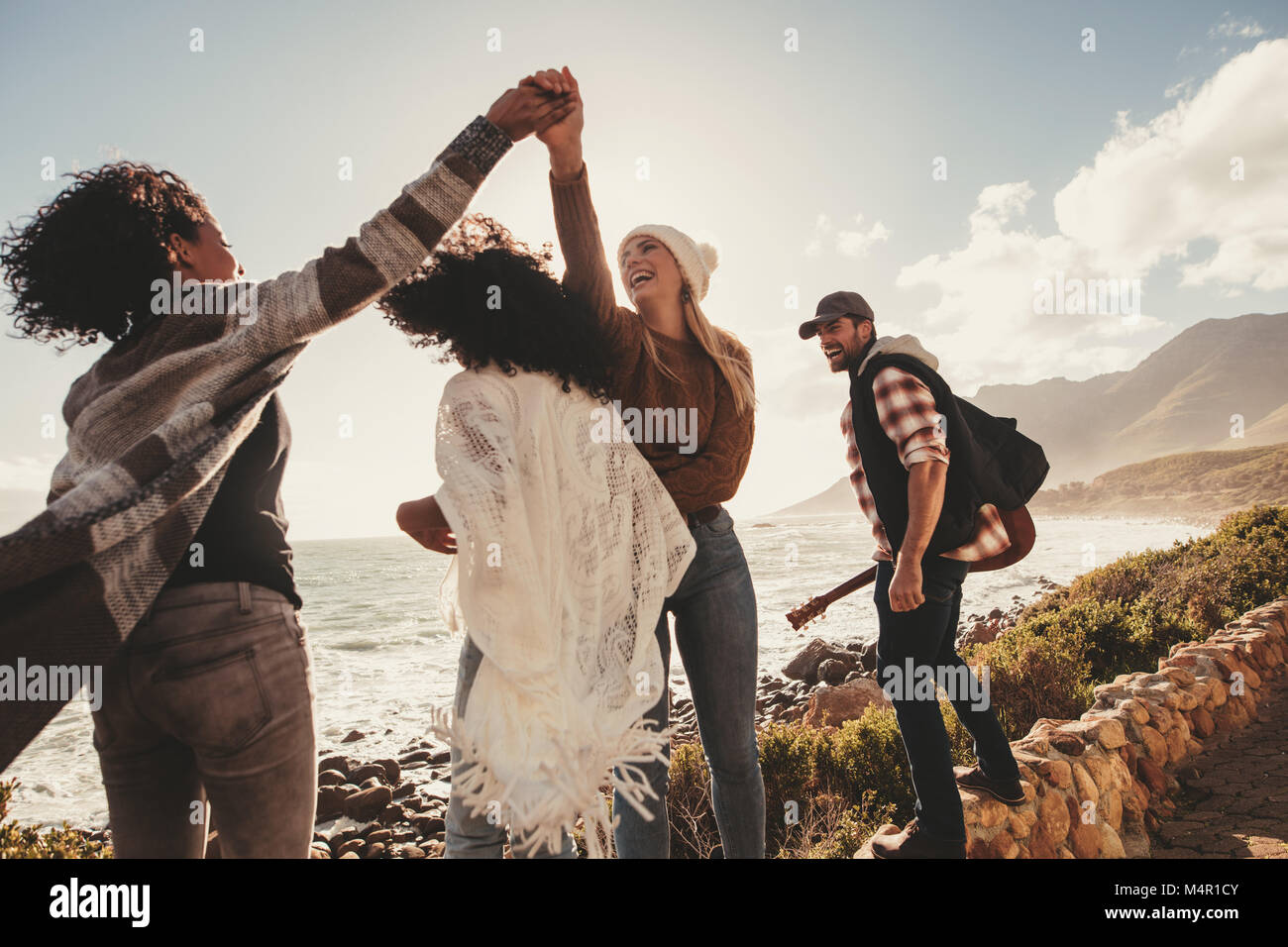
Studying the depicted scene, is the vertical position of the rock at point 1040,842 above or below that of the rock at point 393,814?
above

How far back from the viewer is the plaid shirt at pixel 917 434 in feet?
7.30

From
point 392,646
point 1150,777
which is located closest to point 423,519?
point 1150,777

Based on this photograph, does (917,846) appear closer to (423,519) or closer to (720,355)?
(720,355)

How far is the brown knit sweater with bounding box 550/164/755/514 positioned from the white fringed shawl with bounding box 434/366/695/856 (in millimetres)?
204

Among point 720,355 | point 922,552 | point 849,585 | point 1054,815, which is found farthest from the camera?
point 849,585

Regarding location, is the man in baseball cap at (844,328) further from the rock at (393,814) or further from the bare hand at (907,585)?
the rock at (393,814)

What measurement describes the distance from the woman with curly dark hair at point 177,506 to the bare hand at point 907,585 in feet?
6.11

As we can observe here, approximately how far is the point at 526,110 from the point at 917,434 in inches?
66.1

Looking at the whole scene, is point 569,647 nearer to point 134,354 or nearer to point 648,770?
point 648,770

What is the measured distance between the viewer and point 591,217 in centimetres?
150

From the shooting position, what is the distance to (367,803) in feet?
18.6

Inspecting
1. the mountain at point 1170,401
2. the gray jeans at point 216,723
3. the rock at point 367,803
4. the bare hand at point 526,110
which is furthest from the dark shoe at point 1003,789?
the mountain at point 1170,401

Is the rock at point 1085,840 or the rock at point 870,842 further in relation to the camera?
the rock at point 1085,840
